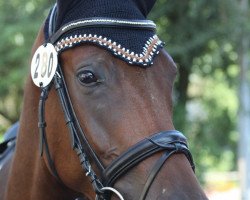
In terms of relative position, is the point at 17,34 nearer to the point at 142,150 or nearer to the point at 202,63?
the point at 202,63

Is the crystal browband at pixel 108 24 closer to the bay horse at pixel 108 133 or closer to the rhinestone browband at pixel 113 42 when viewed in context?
the rhinestone browband at pixel 113 42

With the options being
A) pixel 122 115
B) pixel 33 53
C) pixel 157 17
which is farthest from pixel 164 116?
pixel 157 17

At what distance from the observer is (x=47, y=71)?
2748 millimetres

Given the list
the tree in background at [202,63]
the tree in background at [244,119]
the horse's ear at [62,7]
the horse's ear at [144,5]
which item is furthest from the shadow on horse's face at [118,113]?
the tree in background at [244,119]

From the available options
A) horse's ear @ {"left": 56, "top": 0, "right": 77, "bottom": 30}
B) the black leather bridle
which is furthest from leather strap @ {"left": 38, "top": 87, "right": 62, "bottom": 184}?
horse's ear @ {"left": 56, "top": 0, "right": 77, "bottom": 30}

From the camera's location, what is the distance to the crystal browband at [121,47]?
2488 millimetres

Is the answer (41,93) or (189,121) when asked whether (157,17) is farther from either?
(41,93)

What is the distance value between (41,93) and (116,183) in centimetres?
70

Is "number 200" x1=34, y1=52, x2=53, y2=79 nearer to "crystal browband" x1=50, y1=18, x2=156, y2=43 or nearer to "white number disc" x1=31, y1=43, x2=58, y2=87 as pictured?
"white number disc" x1=31, y1=43, x2=58, y2=87

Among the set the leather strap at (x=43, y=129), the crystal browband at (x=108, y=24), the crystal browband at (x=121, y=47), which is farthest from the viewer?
the leather strap at (x=43, y=129)

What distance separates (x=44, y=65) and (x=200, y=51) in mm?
4555

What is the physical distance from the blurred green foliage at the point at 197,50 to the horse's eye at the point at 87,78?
4.21m

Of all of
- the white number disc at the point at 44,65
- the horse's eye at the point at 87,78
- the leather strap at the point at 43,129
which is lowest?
the leather strap at the point at 43,129

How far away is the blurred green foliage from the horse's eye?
13.8 ft
